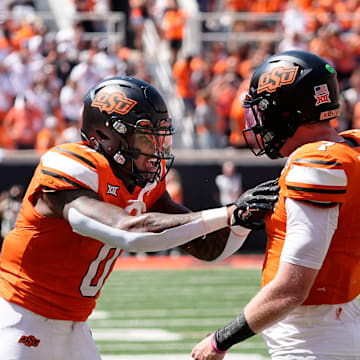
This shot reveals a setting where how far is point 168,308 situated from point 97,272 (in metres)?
4.24

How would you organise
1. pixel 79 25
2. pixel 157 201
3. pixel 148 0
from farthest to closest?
pixel 148 0 → pixel 79 25 → pixel 157 201

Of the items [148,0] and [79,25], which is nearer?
[79,25]

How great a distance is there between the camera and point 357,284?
105 inches

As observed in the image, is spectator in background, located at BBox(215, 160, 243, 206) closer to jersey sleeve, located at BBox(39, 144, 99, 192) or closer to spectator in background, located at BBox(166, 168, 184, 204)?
spectator in background, located at BBox(166, 168, 184, 204)

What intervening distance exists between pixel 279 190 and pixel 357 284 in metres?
0.40

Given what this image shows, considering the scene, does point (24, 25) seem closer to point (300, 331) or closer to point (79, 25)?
point (79, 25)

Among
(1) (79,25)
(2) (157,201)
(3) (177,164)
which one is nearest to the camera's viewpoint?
(2) (157,201)

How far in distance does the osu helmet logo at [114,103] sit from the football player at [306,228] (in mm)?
627

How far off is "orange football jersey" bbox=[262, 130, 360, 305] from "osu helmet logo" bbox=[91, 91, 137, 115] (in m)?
0.89

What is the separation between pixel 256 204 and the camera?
269 centimetres

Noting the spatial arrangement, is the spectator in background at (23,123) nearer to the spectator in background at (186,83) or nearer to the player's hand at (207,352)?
the spectator in background at (186,83)

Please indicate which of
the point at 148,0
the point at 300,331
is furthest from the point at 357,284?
the point at 148,0

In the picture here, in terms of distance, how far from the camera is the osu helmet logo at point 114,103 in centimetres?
332

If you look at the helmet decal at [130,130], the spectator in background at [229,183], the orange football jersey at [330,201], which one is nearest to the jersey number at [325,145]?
the orange football jersey at [330,201]
